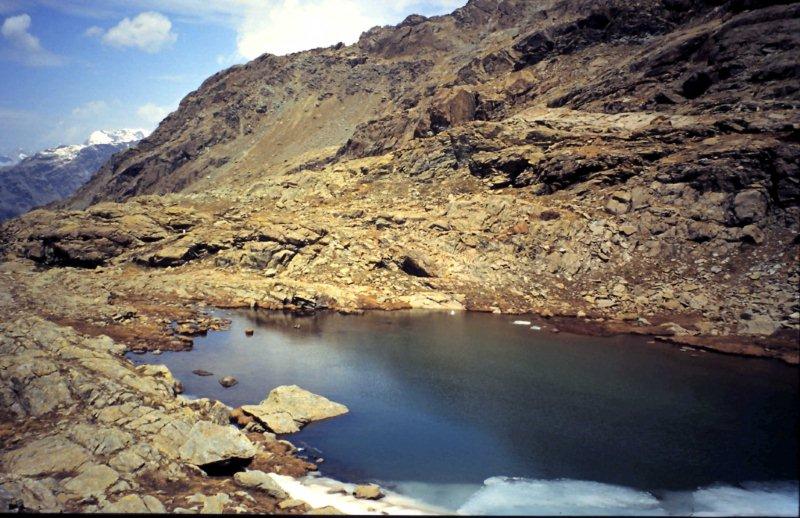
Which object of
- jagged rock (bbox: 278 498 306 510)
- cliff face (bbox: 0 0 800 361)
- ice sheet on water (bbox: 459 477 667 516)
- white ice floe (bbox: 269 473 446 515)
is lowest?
white ice floe (bbox: 269 473 446 515)

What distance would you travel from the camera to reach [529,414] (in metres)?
21.8

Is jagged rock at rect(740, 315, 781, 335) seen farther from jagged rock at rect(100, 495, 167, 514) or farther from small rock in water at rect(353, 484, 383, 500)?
jagged rock at rect(100, 495, 167, 514)

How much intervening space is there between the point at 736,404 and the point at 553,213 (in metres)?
22.7

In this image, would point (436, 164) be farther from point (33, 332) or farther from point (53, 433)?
point (53, 433)

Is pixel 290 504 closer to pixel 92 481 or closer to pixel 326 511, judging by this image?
pixel 326 511

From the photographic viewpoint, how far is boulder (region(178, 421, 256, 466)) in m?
A: 17.3

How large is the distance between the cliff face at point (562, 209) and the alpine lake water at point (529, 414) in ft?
18.0

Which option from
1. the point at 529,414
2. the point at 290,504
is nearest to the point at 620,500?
the point at 529,414

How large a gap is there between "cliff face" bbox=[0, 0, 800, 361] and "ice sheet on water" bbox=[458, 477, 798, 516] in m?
14.0

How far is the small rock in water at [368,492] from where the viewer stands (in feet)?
53.3

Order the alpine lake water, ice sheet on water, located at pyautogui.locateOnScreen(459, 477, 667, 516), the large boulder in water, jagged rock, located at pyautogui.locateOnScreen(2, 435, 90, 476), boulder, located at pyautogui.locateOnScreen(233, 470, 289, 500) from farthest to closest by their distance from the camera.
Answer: the large boulder in water, the alpine lake water, boulder, located at pyautogui.locateOnScreen(233, 470, 289, 500), jagged rock, located at pyautogui.locateOnScreen(2, 435, 90, 476), ice sheet on water, located at pyautogui.locateOnScreen(459, 477, 667, 516)

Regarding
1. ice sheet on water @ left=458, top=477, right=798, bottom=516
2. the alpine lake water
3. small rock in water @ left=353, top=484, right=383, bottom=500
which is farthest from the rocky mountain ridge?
ice sheet on water @ left=458, top=477, right=798, bottom=516

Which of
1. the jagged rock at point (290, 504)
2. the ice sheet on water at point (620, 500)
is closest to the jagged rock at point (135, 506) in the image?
the jagged rock at point (290, 504)

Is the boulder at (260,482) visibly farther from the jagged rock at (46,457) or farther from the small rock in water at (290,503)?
the jagged rock at (46,457)
